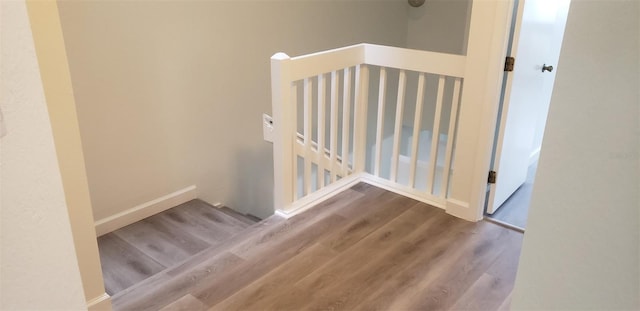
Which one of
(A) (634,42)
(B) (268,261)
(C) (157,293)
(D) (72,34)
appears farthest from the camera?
(D) (72,34)

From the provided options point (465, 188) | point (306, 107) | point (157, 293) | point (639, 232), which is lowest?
point (157, 293)

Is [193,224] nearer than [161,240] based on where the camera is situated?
No

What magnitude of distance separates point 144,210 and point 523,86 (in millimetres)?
2662

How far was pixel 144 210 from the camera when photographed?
359 centimetres

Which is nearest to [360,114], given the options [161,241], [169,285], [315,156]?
[315,156]

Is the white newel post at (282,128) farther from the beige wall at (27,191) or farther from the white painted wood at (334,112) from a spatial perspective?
the beige wall at (27,191)

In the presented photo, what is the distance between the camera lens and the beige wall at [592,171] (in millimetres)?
839

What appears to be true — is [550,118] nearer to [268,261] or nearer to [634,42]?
[634,42]

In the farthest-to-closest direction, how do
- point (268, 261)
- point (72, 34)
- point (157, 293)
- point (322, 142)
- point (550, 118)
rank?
point (322, 142)
point (72, 34)
point (268, 261)
point (157, 293)
point (550, 118)

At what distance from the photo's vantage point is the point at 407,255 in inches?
103

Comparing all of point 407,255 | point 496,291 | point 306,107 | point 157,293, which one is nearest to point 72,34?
point 306,107

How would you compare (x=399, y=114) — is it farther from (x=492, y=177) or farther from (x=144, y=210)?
(x=144, y=210)

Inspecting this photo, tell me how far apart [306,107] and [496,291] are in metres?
1.45

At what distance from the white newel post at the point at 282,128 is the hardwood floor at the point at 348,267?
0.58 ft
